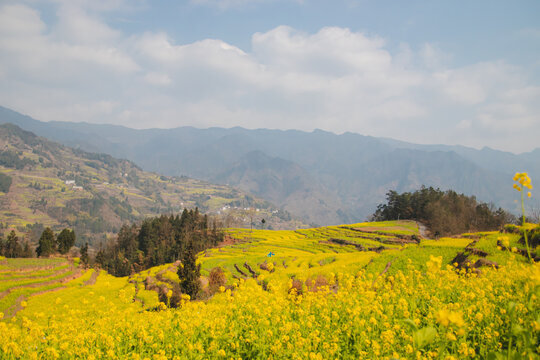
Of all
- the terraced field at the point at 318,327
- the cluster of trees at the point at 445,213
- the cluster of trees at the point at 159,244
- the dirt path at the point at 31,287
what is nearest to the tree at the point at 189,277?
the dirt path at the point at 31,287

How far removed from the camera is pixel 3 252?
7288 centimetres

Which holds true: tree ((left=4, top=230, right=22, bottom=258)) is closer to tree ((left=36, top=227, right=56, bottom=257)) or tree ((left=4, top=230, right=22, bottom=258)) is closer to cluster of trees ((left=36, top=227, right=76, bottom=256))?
cluster of trees ((left=36, top=227, right=76, bottom=256))

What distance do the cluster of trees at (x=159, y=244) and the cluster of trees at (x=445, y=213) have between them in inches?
2282

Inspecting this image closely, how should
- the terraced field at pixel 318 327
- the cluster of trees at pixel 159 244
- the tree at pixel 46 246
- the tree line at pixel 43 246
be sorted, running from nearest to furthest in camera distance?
the terraced field at pixel 318 327 → the tree at pixel 46 246 → the tree line at pixel 43 246 → the cluster of trees at pixel 159 244

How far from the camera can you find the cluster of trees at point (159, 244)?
78938 millimetres

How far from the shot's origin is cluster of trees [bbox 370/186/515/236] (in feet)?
239

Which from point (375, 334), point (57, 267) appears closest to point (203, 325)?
point (375, 334)

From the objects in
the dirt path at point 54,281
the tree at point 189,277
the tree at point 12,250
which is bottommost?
the tree at point 12,250

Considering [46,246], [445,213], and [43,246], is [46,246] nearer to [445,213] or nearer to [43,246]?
[43,246]

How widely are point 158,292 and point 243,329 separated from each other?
125 ft

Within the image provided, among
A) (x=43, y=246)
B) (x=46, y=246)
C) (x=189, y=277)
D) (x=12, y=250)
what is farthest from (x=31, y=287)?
(x=12, y=250)

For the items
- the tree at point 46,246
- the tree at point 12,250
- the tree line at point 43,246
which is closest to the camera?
the tree at point 46,246

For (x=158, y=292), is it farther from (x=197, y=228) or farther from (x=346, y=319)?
(x=197, y=228)

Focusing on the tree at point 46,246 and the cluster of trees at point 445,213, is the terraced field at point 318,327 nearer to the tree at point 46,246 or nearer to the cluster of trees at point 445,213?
the cluster of trees at point 445,213
